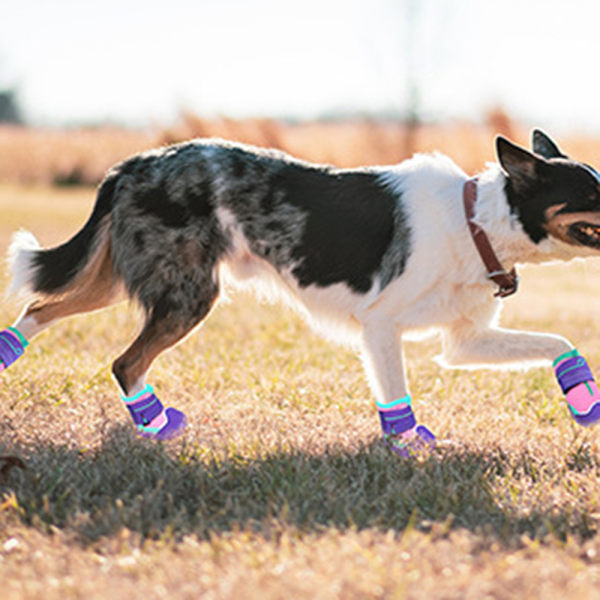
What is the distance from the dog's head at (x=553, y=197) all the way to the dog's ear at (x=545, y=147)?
0.54 m

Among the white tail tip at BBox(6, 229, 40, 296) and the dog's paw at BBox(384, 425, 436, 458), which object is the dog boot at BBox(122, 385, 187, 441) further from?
the dog's paw at BBox(384, 425, 436, 458)

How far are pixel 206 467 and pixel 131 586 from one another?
107 centimetres

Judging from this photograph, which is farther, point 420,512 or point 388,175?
point 388,175

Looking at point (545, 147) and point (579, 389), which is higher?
point (545, 147)

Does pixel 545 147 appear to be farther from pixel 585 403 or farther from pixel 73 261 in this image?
pixel 73 261

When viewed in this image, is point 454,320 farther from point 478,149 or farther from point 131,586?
point 478,149

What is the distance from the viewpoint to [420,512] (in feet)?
11.0

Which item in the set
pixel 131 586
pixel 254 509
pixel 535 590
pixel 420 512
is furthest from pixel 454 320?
pixel 131 586

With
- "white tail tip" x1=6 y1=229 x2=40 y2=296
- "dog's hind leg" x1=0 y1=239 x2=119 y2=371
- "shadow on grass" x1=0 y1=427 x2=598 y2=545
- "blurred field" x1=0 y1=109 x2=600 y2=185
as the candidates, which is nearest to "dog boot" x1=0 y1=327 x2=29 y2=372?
"dog's hind leg" x1=0 y1=239 x2=119 y2=371

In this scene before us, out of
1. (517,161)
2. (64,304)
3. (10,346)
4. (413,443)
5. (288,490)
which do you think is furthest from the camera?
(64,304)

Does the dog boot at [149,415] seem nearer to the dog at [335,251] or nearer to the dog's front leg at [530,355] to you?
the dog at [335,251]

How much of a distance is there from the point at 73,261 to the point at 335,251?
1361mm

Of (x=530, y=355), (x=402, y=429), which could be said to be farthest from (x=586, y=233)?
(x=402, y=429)

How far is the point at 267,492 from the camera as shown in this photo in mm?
3463
